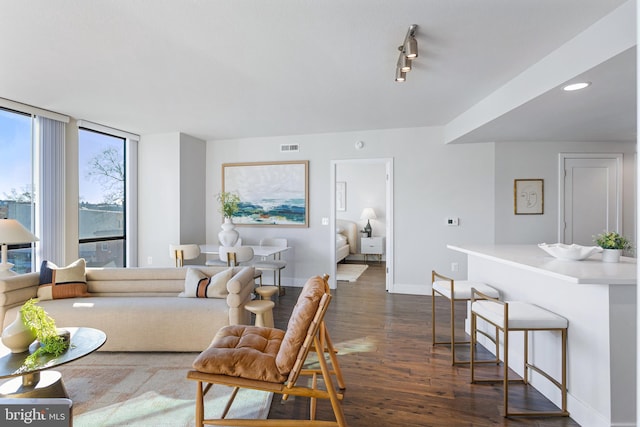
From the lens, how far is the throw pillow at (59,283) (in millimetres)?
3076

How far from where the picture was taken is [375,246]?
8.23 m

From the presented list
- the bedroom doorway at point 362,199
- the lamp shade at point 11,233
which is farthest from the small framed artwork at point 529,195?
the lamp shade at point 11,233

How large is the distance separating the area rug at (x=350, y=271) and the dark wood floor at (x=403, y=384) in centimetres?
222

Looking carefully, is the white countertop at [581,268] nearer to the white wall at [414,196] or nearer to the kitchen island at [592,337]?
the kitchen island at [592,337]

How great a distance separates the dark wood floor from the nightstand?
416 centimetres

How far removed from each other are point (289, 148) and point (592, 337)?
15.4 ft

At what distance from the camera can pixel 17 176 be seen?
388 centimetres

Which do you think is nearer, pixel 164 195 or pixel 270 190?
pixel 164 195

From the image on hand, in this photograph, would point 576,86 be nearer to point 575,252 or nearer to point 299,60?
point 575,252

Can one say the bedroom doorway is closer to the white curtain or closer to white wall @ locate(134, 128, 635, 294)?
white wall @ locate(134, 128, 635, 294)

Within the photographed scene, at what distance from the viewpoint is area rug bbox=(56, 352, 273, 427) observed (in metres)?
2.01

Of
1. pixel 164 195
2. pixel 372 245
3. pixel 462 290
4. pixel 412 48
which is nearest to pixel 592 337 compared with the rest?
pixel 462 290

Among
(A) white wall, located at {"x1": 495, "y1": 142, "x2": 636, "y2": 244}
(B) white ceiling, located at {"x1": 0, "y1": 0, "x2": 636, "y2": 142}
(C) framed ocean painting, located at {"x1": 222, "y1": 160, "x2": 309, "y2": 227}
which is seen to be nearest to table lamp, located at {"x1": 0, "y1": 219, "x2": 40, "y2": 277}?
(B) white ceiling, located at {"x1": 0, "y1": 0, "x2": 636, "y2": 142}

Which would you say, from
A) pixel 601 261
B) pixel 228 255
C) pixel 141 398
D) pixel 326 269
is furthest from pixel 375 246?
pixel 141 398
